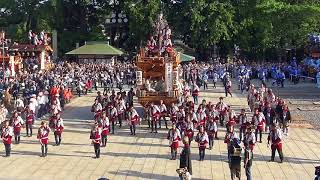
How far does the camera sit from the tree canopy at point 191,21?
180 ft

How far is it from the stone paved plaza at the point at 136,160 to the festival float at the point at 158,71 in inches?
107

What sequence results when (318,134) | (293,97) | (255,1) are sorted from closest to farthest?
(318,134)
(293,97)
(255,1)

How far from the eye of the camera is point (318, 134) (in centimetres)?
2530

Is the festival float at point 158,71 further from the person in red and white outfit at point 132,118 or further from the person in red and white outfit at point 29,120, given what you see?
the person in red and white outfit at point 29,120

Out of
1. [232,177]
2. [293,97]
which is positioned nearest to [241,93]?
[293,97]

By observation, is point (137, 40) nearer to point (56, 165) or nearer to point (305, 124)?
point (305, 124)

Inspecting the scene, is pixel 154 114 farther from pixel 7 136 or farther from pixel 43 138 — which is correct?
pixel 7 136

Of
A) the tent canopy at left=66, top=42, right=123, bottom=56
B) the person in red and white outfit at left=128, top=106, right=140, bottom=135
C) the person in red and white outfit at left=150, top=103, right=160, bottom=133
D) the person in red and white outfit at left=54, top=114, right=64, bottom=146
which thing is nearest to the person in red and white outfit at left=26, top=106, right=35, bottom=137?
the person in red and white outfit at left=54, top=114, right=64, bottom=146

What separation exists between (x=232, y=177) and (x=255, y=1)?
44.3m

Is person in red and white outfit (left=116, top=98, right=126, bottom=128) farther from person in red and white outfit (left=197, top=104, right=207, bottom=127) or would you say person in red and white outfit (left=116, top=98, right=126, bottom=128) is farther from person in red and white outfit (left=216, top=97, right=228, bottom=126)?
person in red and white outfit (left=216, top=97, right=228, bottom=126)

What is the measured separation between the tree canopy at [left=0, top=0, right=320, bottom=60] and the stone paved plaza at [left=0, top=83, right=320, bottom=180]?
98.5 ft

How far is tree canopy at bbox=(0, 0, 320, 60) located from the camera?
54.8 m

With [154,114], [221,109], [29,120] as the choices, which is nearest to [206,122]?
[221,109]

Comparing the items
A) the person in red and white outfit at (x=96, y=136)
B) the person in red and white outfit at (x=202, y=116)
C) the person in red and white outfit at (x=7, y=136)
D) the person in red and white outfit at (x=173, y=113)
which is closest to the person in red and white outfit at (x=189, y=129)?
the person in red and white outfit at (x=202, y=116)
